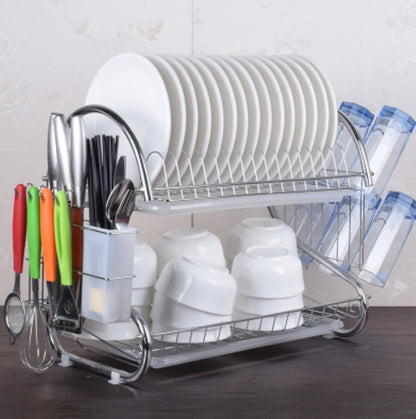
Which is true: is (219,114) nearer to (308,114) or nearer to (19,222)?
(308,114)

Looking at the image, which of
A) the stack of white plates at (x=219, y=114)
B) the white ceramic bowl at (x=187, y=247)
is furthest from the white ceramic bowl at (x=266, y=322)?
the stack of white plates at (x=219, y=114)

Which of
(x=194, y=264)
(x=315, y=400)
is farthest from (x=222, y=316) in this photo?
(x=315, y=400)

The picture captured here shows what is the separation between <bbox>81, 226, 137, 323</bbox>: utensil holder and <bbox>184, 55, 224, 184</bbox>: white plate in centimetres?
23

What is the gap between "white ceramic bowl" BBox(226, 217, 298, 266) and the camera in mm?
1617

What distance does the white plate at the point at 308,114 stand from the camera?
1635 millimetres

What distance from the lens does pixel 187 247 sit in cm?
151

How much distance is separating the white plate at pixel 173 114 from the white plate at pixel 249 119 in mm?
128

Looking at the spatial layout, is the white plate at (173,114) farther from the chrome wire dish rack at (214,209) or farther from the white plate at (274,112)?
the white plate at (274,112)

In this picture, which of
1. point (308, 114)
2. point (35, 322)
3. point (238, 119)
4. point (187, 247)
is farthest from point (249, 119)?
point (35, 322)

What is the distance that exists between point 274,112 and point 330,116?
116mm

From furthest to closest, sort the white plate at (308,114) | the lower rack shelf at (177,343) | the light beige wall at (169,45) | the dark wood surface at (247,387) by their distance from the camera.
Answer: the light beige wall at (169,45), the white plate at (308,114), the lower rack shelf at (177,343), the dark wood surface at (247,387)

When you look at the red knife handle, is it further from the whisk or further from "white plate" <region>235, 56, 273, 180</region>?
"white plate" <region>235, 56, 273, 180</region>

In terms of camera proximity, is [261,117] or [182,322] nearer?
[182,322]

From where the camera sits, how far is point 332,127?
167 cm
